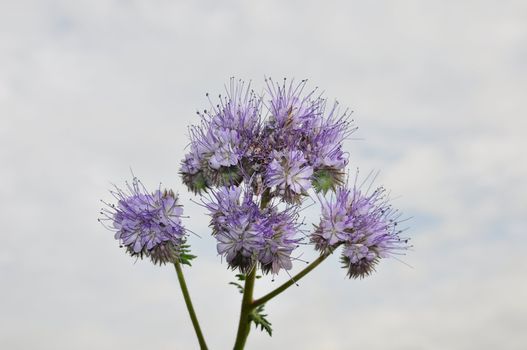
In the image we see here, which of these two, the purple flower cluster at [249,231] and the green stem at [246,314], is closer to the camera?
the purple flower cluster at [249,231]

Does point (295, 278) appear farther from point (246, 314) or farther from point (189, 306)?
point (189, 306)

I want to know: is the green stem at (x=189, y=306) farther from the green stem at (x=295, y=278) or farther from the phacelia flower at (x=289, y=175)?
the phacelia flower at (x=289, y=175)

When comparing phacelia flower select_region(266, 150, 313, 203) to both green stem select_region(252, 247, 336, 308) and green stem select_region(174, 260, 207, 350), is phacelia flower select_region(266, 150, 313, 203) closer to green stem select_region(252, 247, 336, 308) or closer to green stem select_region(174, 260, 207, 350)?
green stem select_region(252, 247, 336, 308)

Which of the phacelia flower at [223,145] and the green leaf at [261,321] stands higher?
the phacelia flower at [223,145]

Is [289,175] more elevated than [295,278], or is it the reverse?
[289,175]

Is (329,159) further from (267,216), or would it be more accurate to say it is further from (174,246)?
(174,246)
